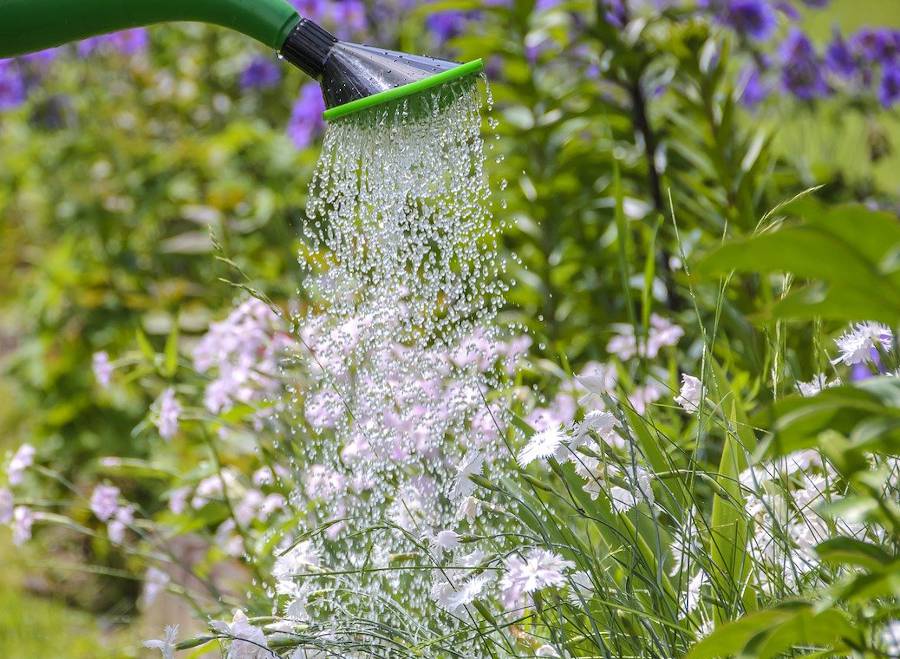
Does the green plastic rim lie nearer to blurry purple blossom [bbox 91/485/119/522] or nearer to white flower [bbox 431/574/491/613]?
white flower [bbox 431/574/491/613]

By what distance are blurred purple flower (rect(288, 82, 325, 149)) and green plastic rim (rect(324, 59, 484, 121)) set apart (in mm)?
1982

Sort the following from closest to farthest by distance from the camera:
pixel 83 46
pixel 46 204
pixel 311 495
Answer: pixel 311 495
pixel 83 46
pixel 46 204

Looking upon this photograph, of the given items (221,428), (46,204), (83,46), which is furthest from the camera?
(46,204)

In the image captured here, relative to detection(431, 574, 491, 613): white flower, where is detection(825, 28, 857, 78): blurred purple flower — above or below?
above

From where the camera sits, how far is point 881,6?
703 centimetres

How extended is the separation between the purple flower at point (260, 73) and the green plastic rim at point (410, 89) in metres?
2.71

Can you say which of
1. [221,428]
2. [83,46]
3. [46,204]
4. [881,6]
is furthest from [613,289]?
[881,6]

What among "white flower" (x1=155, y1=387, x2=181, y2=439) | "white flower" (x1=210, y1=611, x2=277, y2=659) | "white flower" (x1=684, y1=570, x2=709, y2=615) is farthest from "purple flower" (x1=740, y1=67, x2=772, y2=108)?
"white flower" (x1=210, y1=611, x2=277, y2=659)

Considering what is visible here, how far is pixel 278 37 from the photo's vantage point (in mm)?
1339

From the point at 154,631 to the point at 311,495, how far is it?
120 cm

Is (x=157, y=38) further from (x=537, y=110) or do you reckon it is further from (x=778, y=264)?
(x=778, y=264)

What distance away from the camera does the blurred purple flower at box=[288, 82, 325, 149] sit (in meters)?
3.23

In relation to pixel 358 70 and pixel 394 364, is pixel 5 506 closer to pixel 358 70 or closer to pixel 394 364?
pixel 394 364

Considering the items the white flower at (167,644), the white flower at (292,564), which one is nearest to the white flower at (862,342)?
the white flower at (292,564)
